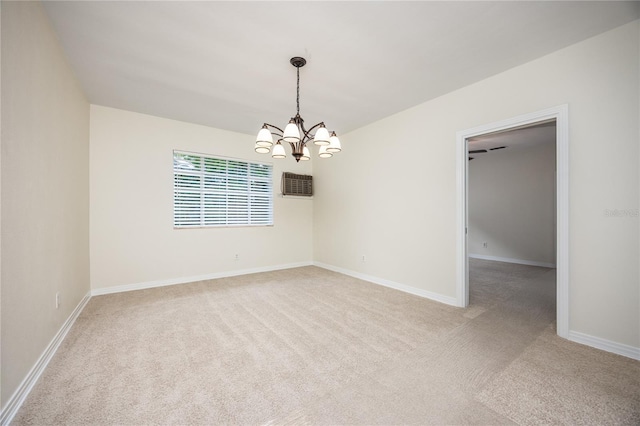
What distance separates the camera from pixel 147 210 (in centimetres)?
400

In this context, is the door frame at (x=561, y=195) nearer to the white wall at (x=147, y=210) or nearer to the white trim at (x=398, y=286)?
the white trim at (x=398, y=286)

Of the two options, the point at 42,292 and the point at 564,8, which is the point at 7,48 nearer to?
the point at 42,292

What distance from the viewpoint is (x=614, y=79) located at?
213 cm

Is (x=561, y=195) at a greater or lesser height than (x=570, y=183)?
lesser

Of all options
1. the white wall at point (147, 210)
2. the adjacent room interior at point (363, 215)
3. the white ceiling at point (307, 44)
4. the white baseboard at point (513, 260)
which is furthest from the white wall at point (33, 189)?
the white baseboard at point (513, 260)

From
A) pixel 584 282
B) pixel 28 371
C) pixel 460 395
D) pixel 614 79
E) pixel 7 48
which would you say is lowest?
pixel 460 395

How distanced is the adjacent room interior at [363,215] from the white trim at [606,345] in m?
0.01

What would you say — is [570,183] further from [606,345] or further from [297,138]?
[297,138]

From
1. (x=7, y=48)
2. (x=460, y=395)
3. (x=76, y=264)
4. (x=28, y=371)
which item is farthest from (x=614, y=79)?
(x=76, y=264)

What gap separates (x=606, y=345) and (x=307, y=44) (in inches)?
142

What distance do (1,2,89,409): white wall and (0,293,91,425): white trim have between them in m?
0.04

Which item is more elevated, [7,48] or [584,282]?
[7,48]

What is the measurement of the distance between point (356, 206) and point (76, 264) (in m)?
3.89

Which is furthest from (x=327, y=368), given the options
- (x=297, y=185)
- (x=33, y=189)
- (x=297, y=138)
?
(x=297, y=185)
